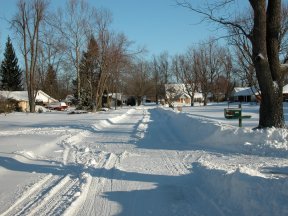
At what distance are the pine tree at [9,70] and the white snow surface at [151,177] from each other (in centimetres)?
7591

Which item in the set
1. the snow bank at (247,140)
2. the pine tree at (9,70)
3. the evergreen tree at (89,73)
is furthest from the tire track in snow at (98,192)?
the pine tree at (9,70)

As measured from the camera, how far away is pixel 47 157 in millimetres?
12859

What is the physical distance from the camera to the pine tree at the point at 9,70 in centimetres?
8731

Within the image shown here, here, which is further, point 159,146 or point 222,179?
point 159,146

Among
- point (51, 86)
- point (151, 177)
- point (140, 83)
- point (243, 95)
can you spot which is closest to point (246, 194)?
point (151, 177)

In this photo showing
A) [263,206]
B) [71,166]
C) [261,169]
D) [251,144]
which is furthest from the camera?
[251,144]

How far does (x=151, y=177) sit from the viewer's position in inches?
372

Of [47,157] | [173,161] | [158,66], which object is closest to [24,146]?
[47,157]

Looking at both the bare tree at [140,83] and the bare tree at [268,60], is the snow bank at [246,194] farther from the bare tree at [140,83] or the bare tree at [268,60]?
the bare tree at [140,83]

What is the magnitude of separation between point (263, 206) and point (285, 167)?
13.0 feet

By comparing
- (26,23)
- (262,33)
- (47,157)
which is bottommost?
(47,157)

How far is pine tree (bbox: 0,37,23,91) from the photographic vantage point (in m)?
87.3

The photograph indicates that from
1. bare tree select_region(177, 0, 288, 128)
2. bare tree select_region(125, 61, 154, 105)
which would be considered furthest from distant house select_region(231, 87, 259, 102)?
bare tree select_region(177, 0, 288, 128)

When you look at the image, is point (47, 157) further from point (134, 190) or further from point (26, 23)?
point (26, 23)
